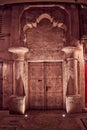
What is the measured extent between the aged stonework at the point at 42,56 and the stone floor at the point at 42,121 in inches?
22.5

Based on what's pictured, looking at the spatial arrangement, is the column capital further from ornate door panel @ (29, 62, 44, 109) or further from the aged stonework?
ornate door panel @ (29, 62, 44, 109)

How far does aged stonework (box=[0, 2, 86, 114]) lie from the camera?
10.4 m

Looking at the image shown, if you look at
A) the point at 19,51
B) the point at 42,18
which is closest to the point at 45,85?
the point at 19,51

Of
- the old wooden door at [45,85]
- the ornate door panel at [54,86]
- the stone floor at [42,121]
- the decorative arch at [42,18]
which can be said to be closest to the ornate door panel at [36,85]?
the old wooden door at [45,85]

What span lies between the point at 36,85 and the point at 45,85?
21.1 inches

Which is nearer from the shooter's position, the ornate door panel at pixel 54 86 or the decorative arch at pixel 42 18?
the decorative arch at pixel 42 18

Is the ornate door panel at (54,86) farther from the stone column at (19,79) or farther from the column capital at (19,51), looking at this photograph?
the column capital at (19,51)

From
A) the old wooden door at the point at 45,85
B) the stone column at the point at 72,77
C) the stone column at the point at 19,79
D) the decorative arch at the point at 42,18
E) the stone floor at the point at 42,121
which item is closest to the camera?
the stone floor at the point at 42,121

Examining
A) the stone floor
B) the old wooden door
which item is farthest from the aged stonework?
the stone floor

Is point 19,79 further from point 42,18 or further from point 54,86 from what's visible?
point 42,18

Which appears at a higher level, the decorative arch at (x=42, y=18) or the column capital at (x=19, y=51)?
the decorative arch at (x=42, y=18)

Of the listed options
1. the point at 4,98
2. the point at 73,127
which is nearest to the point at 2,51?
the point at 4,98

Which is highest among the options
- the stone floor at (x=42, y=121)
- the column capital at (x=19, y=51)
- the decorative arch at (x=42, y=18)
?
the decorative arch at (x=42, y=18)

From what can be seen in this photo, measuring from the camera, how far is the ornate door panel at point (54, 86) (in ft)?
36.7
